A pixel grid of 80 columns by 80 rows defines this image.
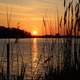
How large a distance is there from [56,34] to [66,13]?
0.60 metres

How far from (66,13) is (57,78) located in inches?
54.6

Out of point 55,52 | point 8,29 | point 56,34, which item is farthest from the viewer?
point 55,52

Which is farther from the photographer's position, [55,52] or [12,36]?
[55,52]

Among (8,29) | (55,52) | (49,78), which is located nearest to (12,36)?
(8,29)

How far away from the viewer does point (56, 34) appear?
6105 mm

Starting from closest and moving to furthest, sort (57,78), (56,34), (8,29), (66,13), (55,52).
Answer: (8,29) → (57,78) → (66,13) → (56,34) → (55,52)

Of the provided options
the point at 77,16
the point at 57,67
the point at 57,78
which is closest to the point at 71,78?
the point at 57,78

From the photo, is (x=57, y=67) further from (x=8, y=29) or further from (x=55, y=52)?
(x=8, y=29)

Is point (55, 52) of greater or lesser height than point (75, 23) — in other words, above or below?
below

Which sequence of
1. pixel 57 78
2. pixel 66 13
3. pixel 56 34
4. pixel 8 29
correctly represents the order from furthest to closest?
pixel 56 34 < pixel 66 13 < pixel 57 78 < pixel 8 29

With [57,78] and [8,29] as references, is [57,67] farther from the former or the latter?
[8,29]

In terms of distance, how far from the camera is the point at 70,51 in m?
5.89

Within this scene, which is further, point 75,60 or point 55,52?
point 55,52

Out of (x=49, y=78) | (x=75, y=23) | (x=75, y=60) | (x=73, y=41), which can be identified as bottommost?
(x=49, y=78)
